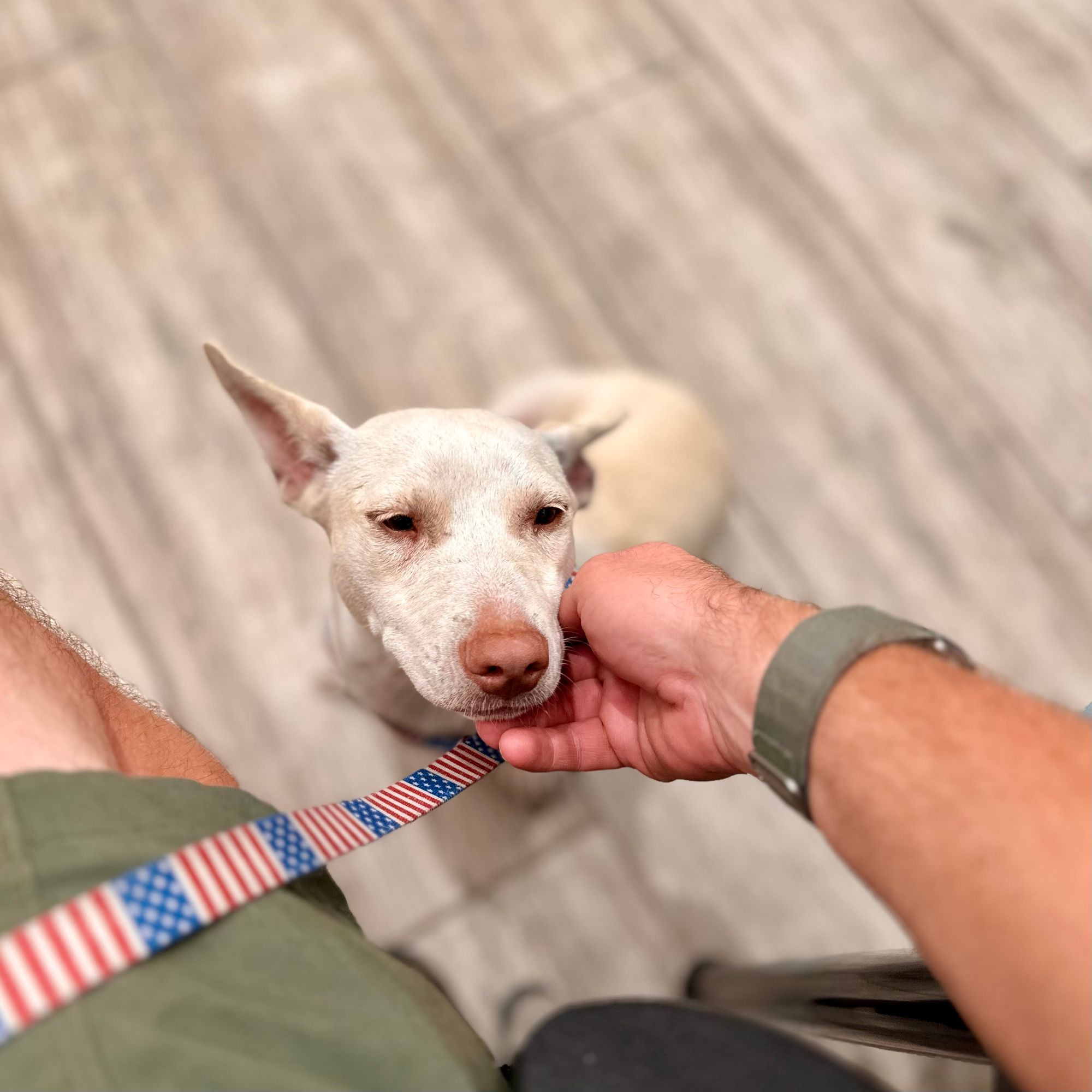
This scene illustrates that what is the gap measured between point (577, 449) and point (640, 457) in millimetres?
402

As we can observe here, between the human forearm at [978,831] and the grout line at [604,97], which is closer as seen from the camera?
the human forearm at [978,831]

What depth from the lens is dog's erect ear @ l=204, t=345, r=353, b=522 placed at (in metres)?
1.37

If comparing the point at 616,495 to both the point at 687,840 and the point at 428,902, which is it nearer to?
the point at 687,840

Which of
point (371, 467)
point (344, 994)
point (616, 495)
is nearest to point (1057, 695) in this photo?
point (616, 495)

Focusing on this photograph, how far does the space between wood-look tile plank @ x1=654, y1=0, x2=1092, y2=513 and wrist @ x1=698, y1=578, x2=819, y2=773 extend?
1840mm

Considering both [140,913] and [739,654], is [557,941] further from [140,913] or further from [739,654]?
[140,913]

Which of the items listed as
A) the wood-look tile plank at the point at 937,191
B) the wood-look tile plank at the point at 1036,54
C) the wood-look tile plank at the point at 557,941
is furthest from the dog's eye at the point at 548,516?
the wood-look tile plank at the point at 1036,54

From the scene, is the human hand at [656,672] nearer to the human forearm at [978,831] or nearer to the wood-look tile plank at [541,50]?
the human forearm at [978,831]

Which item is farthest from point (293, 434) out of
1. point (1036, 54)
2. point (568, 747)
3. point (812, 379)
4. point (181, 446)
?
point (1036, 54)

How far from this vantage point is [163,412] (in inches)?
94.1

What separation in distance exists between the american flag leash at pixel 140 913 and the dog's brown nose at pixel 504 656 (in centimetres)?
32

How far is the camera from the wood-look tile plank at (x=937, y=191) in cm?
263

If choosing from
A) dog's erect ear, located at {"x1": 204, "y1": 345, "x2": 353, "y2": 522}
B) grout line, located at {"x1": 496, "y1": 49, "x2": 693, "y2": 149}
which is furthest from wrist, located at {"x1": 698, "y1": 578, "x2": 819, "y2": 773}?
grout line, located at {"x1": 496, "y1": 49, "x2": 693, "y2": 149}

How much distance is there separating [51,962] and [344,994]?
0.26 meters
